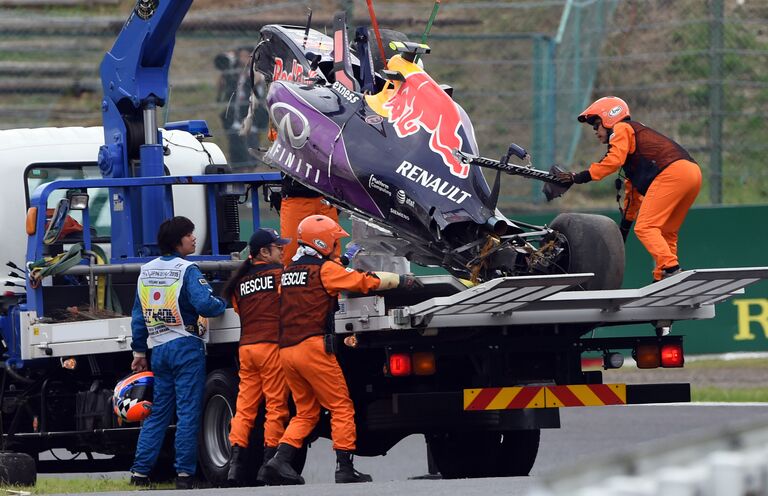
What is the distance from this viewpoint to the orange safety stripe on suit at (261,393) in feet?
30.8

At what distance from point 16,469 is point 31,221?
175cm

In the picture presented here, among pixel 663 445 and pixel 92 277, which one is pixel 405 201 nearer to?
pixel 92 277

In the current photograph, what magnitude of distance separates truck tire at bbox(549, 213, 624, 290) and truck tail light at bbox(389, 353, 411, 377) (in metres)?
1.12

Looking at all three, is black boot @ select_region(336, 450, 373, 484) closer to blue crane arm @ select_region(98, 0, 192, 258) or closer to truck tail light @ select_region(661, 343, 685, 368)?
truck tail light @ select_region(661, 343, 685, 368)

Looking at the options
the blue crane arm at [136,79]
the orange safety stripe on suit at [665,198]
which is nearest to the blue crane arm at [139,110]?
the blue crane arm at [136,79]

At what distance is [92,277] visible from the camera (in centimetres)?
1075

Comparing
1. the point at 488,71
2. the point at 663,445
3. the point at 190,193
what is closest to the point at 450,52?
the point at 488,71

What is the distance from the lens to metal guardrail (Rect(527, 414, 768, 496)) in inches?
125

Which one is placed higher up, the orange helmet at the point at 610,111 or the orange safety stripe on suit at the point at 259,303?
the orange helmet at the point at 610,111

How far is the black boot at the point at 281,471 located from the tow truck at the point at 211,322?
45cm

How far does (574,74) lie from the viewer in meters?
18.2

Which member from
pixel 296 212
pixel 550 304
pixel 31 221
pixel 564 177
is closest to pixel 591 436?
pixel 296 212

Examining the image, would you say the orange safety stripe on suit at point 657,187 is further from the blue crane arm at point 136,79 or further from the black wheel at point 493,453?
the blue crane arm at point 136,79

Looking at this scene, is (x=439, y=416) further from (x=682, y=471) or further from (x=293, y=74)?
(x=682, y=471)
